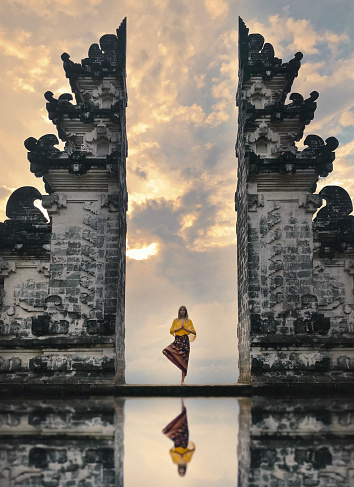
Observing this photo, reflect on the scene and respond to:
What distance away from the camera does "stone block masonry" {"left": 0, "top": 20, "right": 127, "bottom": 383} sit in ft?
41.0

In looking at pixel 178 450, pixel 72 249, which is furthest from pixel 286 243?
pixel 178 450

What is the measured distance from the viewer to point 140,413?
7234mm

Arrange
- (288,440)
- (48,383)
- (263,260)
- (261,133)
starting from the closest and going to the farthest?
1. (288,440)
2. (48,383)
3. (263,260)
4. (261,133)

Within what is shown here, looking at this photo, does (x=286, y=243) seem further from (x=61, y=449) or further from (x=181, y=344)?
(x=61, y=449)

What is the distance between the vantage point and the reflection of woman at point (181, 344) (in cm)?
1279

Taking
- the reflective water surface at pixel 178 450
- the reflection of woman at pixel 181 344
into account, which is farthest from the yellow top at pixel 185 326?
the reflective water surface at pixel 178 450

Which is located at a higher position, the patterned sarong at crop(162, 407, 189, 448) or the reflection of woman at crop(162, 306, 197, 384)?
the reflection of woman at crop(162, 306, 197, 384)

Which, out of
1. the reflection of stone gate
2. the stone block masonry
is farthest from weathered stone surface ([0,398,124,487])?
the reflection of stone gate

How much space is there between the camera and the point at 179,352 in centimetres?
1284

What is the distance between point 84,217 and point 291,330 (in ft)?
19.6

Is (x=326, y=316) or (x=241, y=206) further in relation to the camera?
(x=241, y=206)

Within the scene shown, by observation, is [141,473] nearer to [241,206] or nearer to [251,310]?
[251,310]

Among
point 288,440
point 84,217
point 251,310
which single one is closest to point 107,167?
point 84,217

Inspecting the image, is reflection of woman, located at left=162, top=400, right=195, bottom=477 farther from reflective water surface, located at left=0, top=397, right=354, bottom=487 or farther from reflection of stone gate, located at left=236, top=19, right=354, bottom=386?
reflection of stone gate, located at left=236, top=19, right=354, bottom=386
